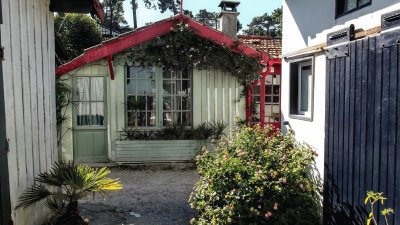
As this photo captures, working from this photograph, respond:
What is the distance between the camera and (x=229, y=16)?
12.4m

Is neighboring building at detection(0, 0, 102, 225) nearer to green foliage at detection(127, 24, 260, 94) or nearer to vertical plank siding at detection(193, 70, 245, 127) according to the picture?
green foliage at detection(127, 24, 260, 94)

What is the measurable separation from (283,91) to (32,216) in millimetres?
4300

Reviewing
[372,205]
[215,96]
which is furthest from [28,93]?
[215,96]

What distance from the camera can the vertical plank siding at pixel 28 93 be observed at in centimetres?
337

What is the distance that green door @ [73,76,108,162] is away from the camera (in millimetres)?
8734

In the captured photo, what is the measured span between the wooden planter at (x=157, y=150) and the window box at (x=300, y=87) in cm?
368

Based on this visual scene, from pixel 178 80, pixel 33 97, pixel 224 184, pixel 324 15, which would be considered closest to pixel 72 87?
pixel 178 80

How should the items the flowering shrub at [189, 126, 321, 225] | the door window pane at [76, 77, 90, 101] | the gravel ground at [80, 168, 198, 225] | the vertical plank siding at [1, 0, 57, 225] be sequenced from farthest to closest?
the door window pane at [76, 77, 90, 101] → the gravel ground at [80, 168, 198, 225] → the flowering shrub at [189, 126, 321, 225] → the vertical plank siding at [1, 0, 57, 225]

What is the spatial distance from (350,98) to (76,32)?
14.8 metres

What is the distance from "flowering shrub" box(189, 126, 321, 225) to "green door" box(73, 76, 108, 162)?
16.2 feet

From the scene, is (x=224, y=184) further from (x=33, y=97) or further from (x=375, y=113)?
(x=33, y=97)

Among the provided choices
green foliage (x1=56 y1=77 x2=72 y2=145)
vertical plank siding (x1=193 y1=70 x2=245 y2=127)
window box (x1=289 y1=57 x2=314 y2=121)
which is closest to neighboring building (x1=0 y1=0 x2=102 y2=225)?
window box (x1=289 y1=57 x2=314 y2=121)

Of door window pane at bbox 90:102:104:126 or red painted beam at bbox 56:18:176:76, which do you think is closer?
red painted beam at bbox 56:18:176:76

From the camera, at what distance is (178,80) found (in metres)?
8.96
